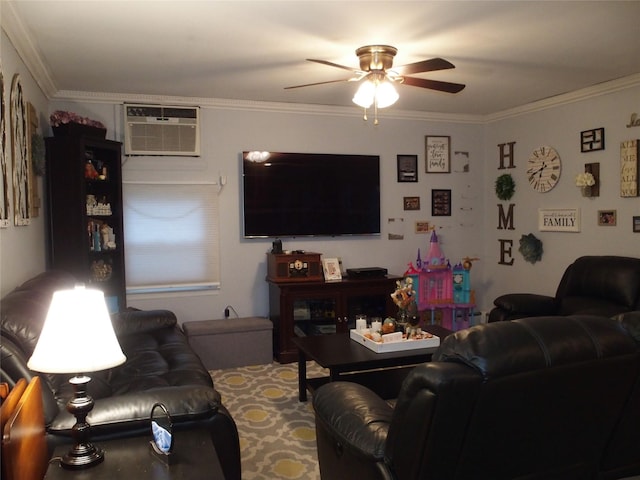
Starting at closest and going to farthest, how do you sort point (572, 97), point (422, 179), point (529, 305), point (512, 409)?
point (512, 409)
point (529, 305)
point (572, 97)
point (422, 179)

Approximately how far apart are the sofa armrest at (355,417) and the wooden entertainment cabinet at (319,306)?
245cm

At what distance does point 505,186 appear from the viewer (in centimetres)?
550

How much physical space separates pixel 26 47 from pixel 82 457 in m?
2.57

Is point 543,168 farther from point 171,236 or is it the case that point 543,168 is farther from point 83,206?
point 83,206

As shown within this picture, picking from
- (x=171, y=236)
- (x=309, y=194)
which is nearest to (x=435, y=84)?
(x=309, y=194)

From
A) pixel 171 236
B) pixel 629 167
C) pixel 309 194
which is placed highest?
pixel 629 167

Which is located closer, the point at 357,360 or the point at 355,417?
the point at 355,417

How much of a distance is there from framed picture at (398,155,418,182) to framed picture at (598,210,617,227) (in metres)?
1.82

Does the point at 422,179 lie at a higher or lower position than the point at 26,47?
lower

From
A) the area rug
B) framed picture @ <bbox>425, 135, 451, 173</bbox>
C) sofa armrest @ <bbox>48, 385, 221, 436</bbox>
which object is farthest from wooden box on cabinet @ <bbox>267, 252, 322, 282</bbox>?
sofa armrest @ <bbox>48, 385, 221, 436</bbox>

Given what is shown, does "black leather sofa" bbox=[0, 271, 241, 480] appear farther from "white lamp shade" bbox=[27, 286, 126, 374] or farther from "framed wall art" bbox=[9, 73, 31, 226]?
"framed wall art" bbox=[9, 73, 31, 226]

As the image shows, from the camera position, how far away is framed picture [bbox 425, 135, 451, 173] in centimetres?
563

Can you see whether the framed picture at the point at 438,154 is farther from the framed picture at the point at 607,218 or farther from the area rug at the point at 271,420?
the area rug at the point at 271,420

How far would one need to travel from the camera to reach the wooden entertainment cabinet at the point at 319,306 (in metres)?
4.63
